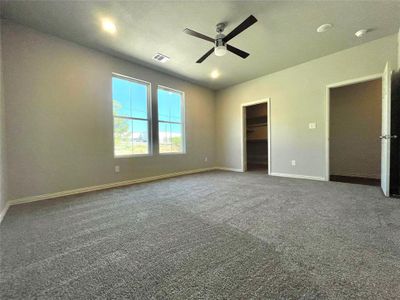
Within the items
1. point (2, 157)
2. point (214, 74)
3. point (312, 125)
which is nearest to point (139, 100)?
point (214, 74)

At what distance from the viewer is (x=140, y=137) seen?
4.43 m

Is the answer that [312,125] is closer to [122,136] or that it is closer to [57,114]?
[122,136]

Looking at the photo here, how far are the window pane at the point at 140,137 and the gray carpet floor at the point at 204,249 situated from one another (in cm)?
→ 187

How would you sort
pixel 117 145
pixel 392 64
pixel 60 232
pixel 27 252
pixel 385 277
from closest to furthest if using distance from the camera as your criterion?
pixel 385 277, pixel 27 252, pixel 60 232, pixel 392 64, pixel 117 145

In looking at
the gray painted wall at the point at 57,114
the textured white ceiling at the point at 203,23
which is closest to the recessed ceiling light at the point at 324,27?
the textured white ceiling at the point at 203,23

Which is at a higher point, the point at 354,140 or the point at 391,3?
the point at 391,3

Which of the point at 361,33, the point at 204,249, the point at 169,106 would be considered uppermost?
the point at 361,33

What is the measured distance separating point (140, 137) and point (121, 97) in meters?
1.00

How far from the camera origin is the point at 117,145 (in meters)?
4.01

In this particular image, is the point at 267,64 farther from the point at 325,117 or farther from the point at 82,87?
the point at 82,87

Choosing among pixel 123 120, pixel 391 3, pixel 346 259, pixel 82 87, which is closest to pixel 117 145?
pixel 123 120

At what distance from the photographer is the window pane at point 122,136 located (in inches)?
157

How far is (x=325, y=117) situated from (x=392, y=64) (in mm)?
1325

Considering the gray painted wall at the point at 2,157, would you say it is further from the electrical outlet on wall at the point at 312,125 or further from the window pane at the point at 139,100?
the electrical outlet on wall at the point at 312,125
